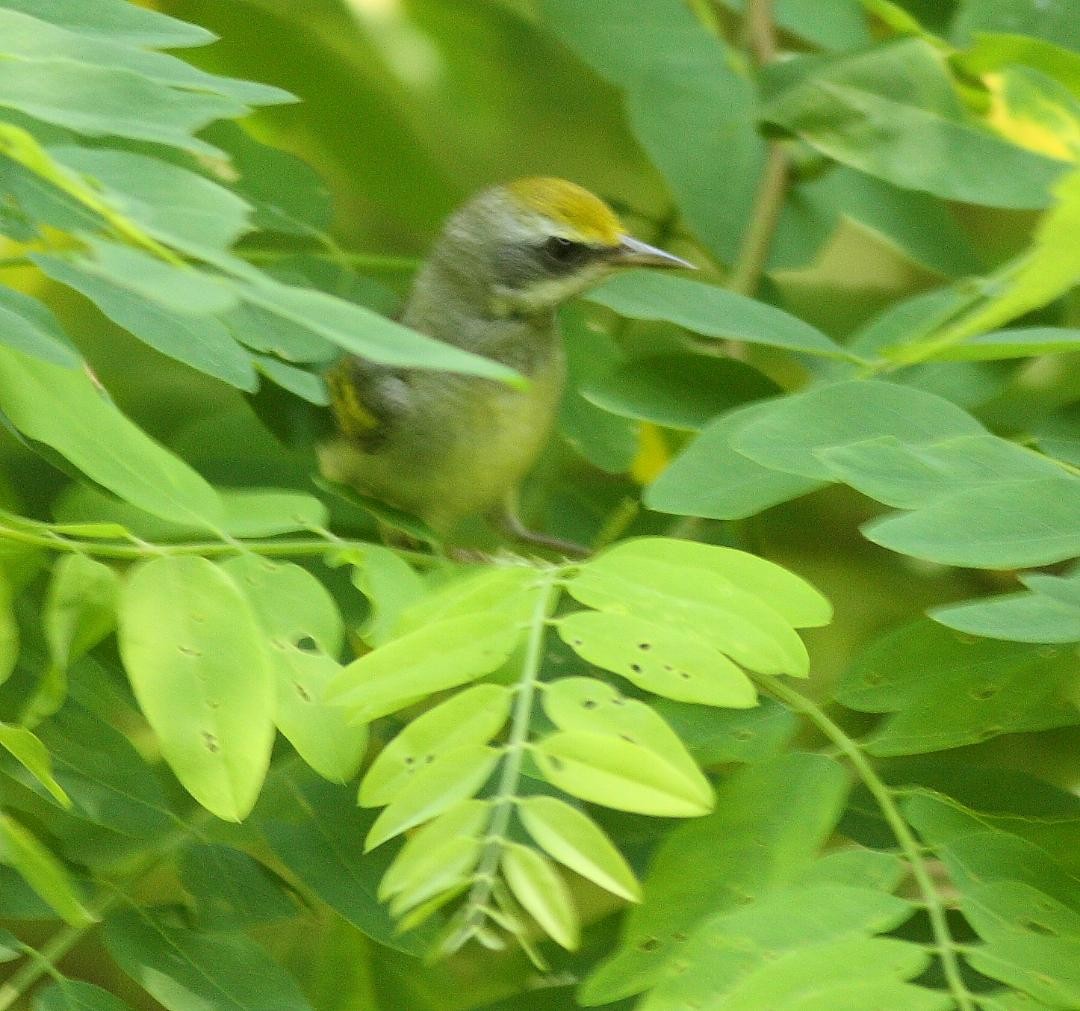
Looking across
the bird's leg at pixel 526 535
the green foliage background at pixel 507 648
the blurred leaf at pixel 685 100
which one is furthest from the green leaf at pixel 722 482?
the blurred leaf at pixel 685 100

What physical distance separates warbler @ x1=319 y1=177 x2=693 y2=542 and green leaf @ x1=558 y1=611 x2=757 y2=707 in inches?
23.8

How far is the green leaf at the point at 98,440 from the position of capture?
33.5 inches

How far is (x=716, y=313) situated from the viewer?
109 centimetres

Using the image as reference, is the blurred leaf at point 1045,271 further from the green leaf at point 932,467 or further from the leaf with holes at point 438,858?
the leaf with holes at point 438,858

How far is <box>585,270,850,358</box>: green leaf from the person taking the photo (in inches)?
41.8

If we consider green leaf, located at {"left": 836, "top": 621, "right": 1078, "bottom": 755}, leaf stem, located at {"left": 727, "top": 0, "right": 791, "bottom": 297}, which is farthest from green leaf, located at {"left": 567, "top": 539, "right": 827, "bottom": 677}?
leaf stem, located at {"left": 727, "top": 0, "right": 791, "bottom": 297}

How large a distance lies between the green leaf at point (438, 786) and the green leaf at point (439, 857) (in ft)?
0.03

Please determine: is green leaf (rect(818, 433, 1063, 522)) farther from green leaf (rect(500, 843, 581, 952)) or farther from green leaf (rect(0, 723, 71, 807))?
green leaf (rect(0, 723, 71, 807))

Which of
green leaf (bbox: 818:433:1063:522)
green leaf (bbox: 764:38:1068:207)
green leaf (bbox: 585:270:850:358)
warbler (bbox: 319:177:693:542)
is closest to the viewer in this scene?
green leaf (bbox: 818:433:1063:522)

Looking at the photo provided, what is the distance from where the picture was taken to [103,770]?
916 millimetres

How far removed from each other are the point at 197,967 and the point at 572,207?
0.82m

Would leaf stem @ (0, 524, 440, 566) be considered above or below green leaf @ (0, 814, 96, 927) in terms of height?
above

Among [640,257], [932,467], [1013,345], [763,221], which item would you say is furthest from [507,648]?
[763,221]

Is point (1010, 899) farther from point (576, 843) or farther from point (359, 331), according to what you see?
point (359, 331)
